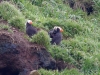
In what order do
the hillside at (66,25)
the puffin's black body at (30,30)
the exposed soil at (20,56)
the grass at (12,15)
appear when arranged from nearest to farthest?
the exposed soil at (20,56) → the hillside at (66,25) → the puffin's black body at (30,30) → the grass at (12,15)

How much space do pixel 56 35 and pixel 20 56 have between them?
2.02m

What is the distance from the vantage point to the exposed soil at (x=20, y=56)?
35.3 ft

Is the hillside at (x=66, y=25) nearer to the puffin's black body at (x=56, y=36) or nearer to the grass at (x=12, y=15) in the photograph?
the grass at (x=12, y=15)

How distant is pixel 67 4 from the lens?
16.8 metres

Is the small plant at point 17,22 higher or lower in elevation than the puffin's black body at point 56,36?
higher

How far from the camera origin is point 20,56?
35.9 feet

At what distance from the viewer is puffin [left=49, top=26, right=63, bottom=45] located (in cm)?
1250

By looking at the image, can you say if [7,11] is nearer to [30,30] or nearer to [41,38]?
[30,30]

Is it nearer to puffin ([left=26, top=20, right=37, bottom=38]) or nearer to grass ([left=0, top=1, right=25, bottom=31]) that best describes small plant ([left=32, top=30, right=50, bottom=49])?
puffin ([left=26, top=20, right=37, bottom=38])

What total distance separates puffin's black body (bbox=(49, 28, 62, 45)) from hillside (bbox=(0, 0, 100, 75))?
7.6 inches

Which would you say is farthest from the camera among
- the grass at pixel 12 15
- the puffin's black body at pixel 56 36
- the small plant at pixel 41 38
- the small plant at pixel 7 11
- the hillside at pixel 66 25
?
the small plant at pixel 7 11

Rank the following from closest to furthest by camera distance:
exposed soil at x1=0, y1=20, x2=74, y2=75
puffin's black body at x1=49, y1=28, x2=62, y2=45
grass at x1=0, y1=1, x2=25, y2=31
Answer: exposed soil at x1=0, y1=20, x2=74, y2=75
grass at x1=0, y1=1, x2=25, y2=31
puffin's black body at x1=49, y1=28, x2=62, y2=45

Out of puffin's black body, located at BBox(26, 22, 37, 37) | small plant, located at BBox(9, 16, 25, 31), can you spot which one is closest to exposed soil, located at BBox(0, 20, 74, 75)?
puffin's black body, located at BBox(26, 22, 37, 37)

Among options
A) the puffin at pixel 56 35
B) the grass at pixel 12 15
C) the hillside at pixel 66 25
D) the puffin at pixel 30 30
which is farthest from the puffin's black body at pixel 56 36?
the grass at pixel 12 15
